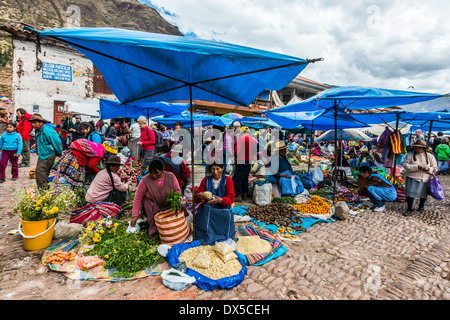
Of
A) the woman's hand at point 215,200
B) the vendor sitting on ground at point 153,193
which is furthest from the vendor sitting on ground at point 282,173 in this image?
the vendor sitting on ground at point 153,193

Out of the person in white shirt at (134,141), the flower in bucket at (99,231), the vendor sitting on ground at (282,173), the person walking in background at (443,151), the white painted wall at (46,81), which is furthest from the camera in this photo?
the white painted wall at (46,81)

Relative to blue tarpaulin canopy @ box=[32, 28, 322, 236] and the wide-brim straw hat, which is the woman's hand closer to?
blue tarpaulin canopy @ box=[32, 28, 322, 236]

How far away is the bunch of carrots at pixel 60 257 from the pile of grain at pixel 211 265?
4.76 ft

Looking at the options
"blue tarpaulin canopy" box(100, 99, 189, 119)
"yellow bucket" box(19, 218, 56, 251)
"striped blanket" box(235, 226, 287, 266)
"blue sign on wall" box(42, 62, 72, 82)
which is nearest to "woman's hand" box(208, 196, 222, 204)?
"striped blanket" box(235, 226, 287, 266)

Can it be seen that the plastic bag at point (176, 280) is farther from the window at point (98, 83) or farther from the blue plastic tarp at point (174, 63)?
the window at point (98, 83)

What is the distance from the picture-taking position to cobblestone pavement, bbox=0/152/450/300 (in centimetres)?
252

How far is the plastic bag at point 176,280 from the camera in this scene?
8.37ft

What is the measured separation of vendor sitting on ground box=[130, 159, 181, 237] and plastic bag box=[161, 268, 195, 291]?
106 cm

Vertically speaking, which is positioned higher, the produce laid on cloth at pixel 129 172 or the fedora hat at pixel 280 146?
the fedora hat at pixel 280 146

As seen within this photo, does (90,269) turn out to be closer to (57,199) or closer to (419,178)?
(57,199)

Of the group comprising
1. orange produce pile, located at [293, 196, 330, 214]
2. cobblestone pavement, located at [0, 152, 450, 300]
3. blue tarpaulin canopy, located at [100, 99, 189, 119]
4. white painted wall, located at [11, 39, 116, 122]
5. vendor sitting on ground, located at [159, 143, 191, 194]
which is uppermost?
white painted wall, located at [11, 39, 116, 122]

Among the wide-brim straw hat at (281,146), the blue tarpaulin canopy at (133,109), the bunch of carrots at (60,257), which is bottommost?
the bunch of carrots at (60,257)

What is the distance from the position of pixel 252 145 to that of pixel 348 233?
3.07 metres
